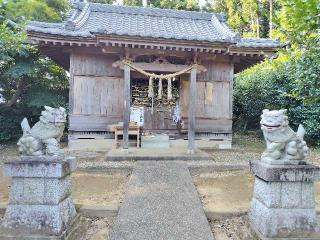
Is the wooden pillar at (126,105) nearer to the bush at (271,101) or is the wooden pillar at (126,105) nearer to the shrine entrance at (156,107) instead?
the shrine entrance at (156,107)

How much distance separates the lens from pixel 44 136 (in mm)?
3168

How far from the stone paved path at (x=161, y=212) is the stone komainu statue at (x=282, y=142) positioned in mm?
1185

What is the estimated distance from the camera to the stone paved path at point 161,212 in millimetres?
3123

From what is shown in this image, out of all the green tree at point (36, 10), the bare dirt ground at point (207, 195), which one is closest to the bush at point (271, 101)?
the bare dirt ground at point (207, 195)

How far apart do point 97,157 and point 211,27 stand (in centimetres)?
733

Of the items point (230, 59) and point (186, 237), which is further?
point (230, 59)

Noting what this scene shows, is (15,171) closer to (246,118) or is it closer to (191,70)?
(191,70)

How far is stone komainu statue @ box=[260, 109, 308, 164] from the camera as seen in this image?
307 cm

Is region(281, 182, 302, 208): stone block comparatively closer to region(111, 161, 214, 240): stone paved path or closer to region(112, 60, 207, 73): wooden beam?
region(111, 161, 214, 240): stone paved path

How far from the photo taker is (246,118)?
14336 millimetres

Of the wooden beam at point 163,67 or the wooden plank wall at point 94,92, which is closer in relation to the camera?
the wooden beam at point 163,67

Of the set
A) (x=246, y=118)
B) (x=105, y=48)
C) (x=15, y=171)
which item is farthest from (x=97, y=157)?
(x=246, y=118)

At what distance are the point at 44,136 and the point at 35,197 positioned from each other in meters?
0.69

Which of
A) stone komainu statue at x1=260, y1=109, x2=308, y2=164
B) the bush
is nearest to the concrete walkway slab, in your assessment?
the bush
